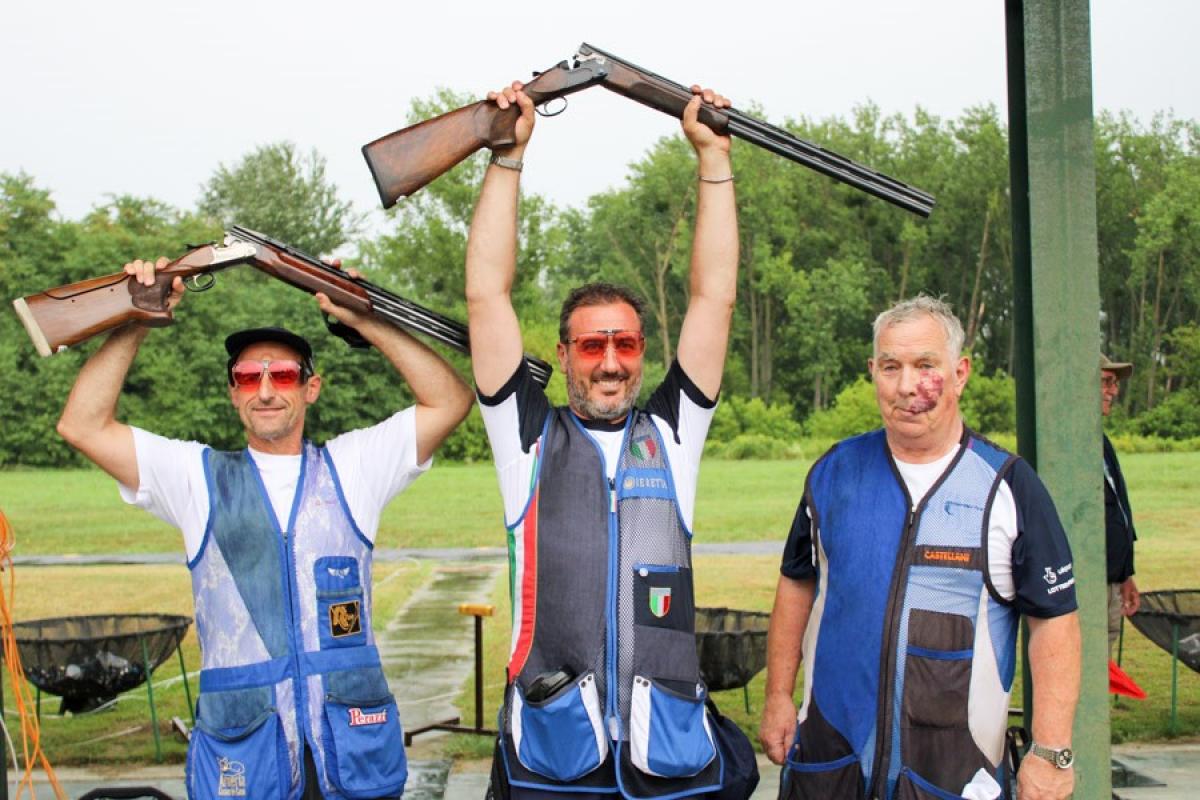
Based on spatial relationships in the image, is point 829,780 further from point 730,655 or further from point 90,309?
point 730,655

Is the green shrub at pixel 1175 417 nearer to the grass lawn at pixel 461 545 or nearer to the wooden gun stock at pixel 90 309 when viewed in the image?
the grass lawn at pixel 461 545

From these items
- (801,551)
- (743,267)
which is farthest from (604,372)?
(743,267)

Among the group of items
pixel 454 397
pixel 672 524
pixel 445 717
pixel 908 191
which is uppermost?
pixel 908 191

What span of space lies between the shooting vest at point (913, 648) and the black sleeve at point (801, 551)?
0.58 ft

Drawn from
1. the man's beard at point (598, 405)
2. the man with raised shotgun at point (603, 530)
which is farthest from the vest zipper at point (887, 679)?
the man's beard at point (598, 405)

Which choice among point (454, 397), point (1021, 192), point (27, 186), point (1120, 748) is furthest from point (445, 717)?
point (27, 186)

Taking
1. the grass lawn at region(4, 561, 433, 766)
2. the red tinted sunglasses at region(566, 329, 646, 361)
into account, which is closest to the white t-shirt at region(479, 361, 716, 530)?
the red tinted sunglasses at region(566, 329, 646, 361)

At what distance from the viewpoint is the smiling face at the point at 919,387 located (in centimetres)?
311

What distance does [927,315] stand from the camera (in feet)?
10.4

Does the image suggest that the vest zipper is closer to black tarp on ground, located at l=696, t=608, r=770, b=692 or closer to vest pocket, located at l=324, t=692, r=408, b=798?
vest pocket, located at l=324, t=692, r=408, b=798

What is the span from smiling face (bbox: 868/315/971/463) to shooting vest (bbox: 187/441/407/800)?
4.86 ft

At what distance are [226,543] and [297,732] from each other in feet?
1.75

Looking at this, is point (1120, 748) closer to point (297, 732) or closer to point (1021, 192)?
point (1021, 192)

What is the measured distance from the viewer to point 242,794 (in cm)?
323
